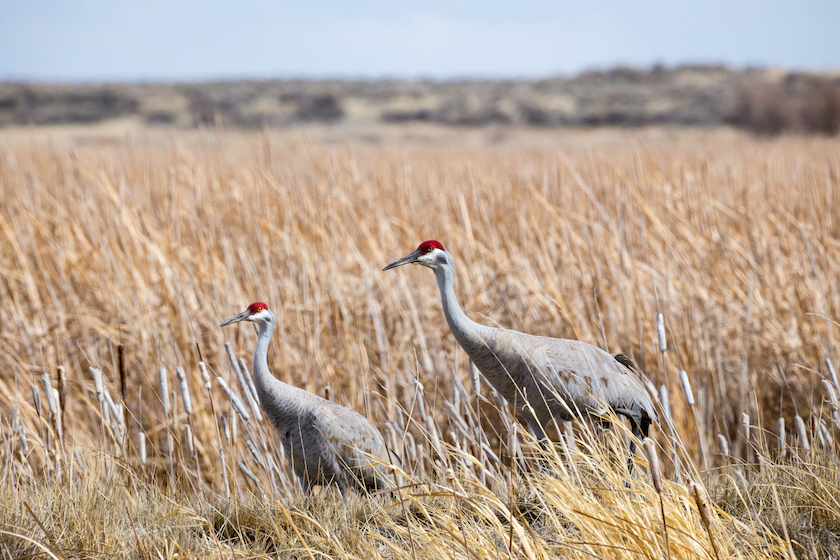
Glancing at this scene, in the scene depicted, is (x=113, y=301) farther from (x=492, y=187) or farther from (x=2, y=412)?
(x=492, y=187)

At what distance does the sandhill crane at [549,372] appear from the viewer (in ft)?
6.48

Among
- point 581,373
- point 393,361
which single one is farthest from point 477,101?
point 581,373

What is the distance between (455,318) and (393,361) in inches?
59.1

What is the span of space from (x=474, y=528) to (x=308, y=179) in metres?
4.59

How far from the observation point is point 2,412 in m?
2.84

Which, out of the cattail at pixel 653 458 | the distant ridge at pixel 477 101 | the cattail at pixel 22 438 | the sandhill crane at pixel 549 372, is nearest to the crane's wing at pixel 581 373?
the sandhill crane at pixel 549 372

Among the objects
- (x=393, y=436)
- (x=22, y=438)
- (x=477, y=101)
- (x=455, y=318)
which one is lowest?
(x=393, y=436)

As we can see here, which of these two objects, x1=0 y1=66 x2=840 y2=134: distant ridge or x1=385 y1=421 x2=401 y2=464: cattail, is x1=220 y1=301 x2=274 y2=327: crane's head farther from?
x1=0 y1=66 x2=840 y2=134: distant ridge

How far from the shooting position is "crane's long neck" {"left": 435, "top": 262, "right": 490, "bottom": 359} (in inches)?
73.1

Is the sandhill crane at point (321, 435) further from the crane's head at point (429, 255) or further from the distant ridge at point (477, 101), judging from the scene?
the distant ridge at point (477, 101)

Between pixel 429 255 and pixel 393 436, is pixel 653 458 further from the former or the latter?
pixel 393 436

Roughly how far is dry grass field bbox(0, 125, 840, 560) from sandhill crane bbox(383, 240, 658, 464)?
4.5 inches

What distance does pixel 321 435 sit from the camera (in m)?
2.15

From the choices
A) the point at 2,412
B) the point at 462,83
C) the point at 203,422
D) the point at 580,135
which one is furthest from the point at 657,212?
the point at 462,83
